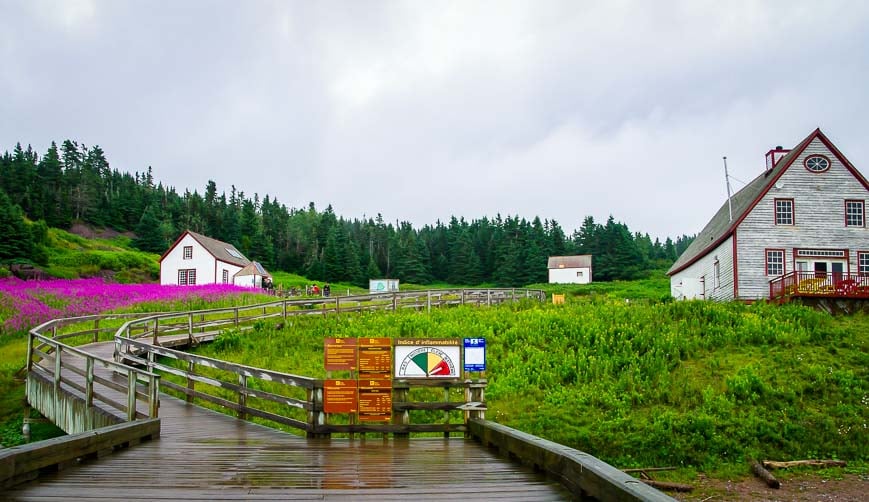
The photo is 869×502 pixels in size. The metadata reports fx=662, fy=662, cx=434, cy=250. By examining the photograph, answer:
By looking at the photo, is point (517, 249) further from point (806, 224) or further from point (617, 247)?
point (806, 224)

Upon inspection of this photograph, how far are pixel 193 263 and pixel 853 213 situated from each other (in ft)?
166

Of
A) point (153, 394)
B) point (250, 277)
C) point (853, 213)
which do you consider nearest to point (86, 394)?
point (153, 394)

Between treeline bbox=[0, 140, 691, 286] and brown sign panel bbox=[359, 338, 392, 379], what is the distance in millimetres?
91676

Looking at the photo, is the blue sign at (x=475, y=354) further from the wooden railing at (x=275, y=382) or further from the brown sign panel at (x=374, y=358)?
the brown sign panel at (x=374, y=358)

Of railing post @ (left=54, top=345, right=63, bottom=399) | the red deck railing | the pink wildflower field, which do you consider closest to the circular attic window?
the red deck railing

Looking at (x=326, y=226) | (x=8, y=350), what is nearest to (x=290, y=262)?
(x=326, y=226)

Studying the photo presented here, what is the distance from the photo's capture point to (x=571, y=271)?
88.9 meters

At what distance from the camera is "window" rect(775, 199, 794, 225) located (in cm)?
3309

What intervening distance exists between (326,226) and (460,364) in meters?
120

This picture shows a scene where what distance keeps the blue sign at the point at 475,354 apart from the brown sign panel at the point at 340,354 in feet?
6.81

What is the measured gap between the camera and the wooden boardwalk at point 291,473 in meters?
6.66

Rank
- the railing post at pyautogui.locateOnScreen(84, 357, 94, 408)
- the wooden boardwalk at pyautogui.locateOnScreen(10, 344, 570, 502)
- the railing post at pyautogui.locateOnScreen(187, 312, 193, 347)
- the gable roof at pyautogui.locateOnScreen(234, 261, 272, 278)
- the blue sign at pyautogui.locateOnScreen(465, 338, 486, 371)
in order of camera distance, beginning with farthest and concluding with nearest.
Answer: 1. the gable roof at pyautogui.locateOnScreen(234, 261, 272, 278)
2. the railing post at pyautogui.locateOnScreen(187, 312, 193, 347)
3. the blue sign at pyautogui.locateOnScreen(465, 338, 486, 371)
4. the railing post at pyautogui.locateOnScreen(84, 357, 94, 408)
5. the wooden boardwalk at pyautogui.locateOnScreen(10, 344, 570, 502)

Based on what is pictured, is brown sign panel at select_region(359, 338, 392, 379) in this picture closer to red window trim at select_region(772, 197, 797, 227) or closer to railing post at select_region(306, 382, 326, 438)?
railing post at select_region(306, 382, 326, 438)

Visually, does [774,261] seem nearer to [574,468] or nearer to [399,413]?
[399,413]
